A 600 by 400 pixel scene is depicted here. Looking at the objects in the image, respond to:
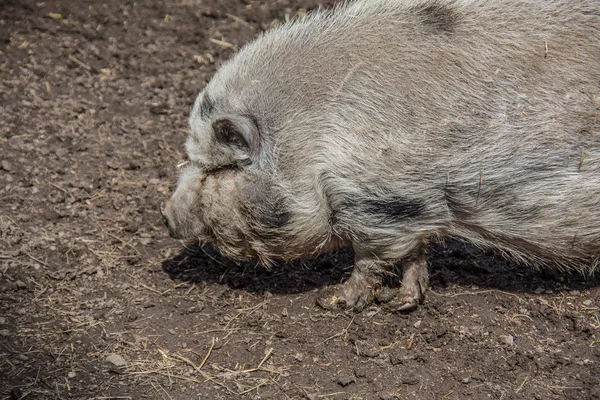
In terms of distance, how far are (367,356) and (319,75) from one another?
1466 mm

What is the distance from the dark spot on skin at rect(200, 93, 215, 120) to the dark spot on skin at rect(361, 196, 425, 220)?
99 centimetres

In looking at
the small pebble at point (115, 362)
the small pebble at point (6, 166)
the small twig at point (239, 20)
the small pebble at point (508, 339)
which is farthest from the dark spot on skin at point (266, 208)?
the small twig at point (239, 20)

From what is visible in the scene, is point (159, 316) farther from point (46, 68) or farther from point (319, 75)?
point (46, 68)

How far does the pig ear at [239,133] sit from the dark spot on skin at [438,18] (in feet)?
3.40

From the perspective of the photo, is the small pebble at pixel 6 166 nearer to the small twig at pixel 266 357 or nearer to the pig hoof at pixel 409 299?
the small twig at pixel 266 357

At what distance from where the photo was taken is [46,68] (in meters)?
6.17

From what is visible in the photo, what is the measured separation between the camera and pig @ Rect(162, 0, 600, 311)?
3.80 meters

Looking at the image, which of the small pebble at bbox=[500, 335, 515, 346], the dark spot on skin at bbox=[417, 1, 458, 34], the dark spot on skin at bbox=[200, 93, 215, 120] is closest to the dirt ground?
the small pebble at bbox=[500, 335, 515, 346]

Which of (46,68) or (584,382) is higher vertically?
(46,68)

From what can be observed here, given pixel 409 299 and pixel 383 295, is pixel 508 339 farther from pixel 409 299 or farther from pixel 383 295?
pixel 383 295

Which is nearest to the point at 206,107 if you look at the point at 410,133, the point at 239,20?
the point at 410,133

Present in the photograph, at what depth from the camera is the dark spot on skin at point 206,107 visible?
420cm

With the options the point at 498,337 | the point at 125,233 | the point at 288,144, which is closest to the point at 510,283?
A: the point at 498,337

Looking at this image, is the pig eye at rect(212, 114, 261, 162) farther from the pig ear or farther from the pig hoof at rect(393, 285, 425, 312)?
the pig hoof at rect(393, 285, 425, 312)
